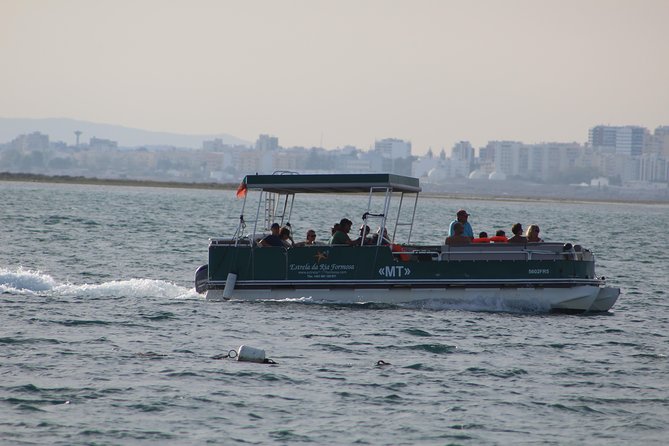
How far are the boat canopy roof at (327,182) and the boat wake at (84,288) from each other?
9.22 ft

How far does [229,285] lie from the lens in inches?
939

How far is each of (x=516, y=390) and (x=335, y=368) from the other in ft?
8.51

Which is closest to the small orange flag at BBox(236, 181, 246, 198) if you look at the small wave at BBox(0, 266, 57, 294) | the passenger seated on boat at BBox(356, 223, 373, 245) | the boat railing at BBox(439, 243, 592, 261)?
the passenger seated on boat at BBox(356, 223, 373, 245)

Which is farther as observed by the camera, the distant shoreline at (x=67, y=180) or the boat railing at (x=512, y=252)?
the distant shoreline at (x=67, y=180)

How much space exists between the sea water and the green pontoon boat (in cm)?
33

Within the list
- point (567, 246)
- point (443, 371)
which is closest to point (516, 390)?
point (443, 371)

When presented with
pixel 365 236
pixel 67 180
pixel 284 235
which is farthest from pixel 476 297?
pixel 67 180

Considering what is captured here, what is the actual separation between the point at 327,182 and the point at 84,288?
223 inches

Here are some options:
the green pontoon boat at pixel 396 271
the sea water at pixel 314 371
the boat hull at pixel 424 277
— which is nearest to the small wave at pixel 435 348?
the sea water at pixel 314 371

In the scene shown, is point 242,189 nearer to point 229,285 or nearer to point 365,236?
point 229,285

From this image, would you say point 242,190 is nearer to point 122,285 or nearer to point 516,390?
point 122,285

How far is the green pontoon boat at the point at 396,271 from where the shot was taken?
22984 mm

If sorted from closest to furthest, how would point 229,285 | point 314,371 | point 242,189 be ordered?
point 314,371, point 229,285, point 242,189

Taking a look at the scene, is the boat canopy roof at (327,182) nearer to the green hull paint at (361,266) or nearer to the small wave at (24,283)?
the green hull paint at (361,266)
